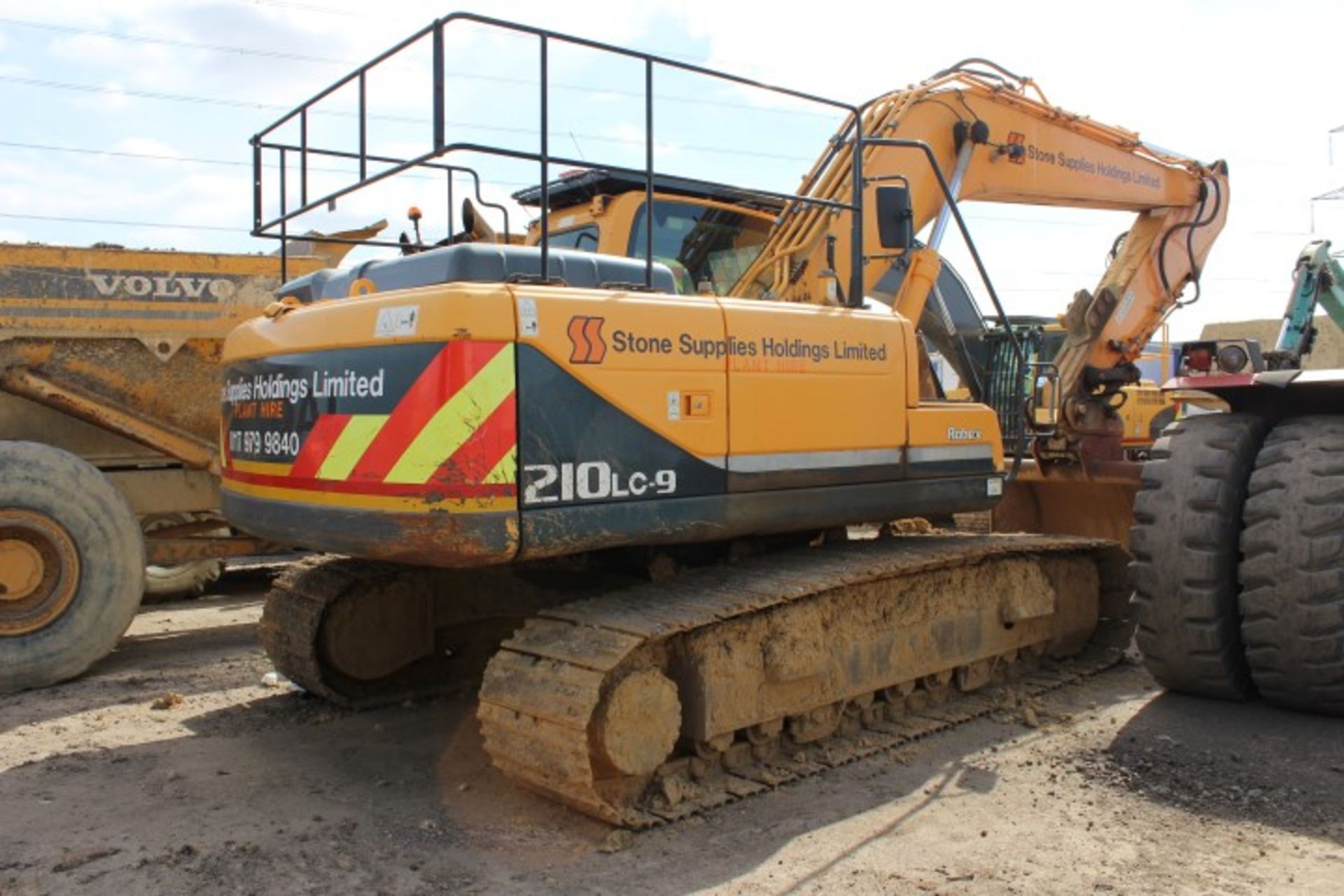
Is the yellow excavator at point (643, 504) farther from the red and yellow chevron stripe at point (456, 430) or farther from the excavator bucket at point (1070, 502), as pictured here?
the excavator bucket at point (1070, 502)

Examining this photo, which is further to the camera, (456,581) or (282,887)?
(456,581)

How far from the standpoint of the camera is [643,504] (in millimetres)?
4008

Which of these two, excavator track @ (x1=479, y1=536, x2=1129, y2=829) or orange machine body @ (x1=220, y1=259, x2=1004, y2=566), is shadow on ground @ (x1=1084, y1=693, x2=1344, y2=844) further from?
orange machine body @ (x1=220, y1=259, x2=1004, y2=566)

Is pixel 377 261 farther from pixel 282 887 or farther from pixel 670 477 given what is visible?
pixel 282 887

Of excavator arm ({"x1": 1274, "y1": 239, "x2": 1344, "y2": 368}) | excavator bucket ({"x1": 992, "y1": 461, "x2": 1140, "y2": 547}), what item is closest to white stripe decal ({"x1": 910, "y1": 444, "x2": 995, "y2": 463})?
excavator bucket ({"x1": 992, "y1": 461, "x2": 1140, "y2": 547})

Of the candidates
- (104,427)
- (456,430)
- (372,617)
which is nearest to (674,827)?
(456,430)

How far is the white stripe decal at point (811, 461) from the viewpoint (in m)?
4.29

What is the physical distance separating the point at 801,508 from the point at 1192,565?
1867mm

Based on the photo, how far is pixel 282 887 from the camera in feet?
11.3

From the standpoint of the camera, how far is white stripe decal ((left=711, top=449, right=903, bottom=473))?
4293mm

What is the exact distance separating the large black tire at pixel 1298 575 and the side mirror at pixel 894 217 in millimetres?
1884

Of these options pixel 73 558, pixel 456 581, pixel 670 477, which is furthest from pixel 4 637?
pixel 670 477

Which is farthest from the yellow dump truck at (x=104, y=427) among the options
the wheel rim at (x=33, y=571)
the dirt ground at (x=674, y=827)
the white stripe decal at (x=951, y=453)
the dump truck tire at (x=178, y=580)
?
the white stripe decal at (x=951, y=453)

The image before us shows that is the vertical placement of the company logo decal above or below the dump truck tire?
above
